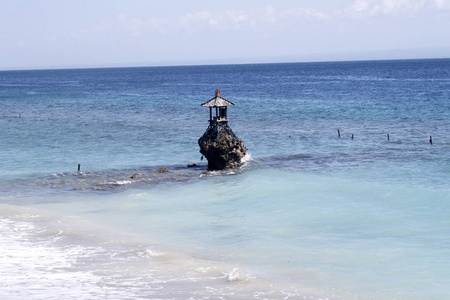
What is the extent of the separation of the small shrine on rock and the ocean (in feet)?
3.74

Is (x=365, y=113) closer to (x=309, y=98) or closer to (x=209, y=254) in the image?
(x=309, y=98)

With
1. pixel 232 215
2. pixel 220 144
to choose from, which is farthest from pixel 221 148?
pixel 232 215

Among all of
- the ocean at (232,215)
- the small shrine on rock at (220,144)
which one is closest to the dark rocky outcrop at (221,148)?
the small shrine on rock at (220,144)

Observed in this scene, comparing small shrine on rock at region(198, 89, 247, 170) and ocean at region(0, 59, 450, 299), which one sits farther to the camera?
small shrine on rock at region(198, 89, 247, 170)

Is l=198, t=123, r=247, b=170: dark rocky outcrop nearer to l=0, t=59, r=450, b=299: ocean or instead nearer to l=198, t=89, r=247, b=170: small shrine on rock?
l=198, t=89, r=247, b=170: small shrine on rock

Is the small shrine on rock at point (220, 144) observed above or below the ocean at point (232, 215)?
above

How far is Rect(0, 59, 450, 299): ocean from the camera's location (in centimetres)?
2005

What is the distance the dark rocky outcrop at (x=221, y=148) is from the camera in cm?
3812

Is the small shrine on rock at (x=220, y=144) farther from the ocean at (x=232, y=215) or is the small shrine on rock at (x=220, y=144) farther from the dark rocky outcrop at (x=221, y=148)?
the ocean at (x=232, y=215)

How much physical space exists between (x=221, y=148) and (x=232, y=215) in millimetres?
9731

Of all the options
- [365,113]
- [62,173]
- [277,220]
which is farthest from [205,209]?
[365,113]

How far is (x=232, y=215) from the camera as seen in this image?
95.5ft

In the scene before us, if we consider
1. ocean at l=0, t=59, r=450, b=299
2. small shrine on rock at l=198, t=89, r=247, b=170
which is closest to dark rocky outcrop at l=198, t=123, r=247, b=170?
small shrine on rock at l=198, t=89, r=247, b=170

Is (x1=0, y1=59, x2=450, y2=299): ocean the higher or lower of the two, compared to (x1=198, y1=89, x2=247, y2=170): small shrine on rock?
lower
